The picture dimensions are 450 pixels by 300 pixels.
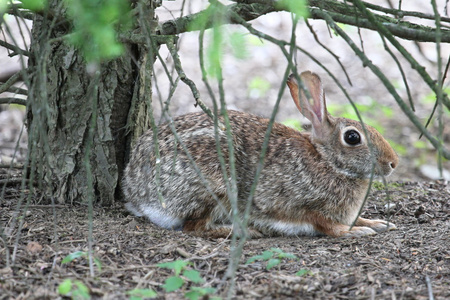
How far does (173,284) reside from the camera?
313 cm

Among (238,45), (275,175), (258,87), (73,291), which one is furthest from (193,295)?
(258,87)

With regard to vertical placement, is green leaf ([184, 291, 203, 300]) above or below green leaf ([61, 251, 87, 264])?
below

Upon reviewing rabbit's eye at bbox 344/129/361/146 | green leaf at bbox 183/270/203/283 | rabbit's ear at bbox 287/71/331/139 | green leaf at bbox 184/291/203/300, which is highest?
rabbit's ear at bbox 287/71/331/139

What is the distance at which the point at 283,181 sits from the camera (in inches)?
205

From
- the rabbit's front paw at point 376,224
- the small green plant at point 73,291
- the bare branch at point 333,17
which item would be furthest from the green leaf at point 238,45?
the rabbit's front paw at point 376,224

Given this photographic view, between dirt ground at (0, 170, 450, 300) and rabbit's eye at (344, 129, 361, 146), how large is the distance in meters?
0.89

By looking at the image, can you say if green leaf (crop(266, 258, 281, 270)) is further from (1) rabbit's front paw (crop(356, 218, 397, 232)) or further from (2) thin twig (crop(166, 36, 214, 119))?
(1) rabbit's front paw (crop(356, 218, 397, 232))

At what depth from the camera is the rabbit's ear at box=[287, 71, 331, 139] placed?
512 centimetres

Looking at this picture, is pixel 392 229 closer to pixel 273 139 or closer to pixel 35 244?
pixel 273 139

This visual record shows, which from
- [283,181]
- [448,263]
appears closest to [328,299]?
[448,263]

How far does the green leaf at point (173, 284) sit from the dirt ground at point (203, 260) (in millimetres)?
72

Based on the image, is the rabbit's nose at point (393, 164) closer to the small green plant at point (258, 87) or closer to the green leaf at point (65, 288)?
the green leaf at point (65, 288)

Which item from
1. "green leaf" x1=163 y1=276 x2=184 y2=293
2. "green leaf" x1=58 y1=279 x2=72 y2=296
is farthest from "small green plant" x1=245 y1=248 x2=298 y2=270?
"green leaf" x1=58 y1=279 x2=72 y2=296

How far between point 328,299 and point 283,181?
6.66 ft
